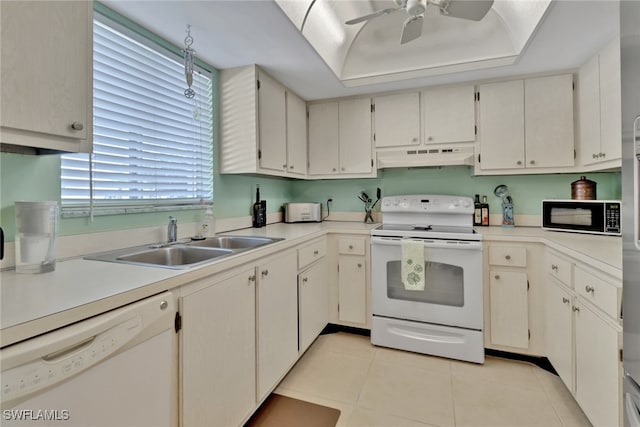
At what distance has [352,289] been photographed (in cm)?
254

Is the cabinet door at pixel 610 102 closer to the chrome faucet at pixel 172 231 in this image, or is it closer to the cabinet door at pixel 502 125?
the cabinet door at pixel 502 125

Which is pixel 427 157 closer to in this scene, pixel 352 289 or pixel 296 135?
pixel 296 135

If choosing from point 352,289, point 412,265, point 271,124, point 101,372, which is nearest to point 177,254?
point 101,372

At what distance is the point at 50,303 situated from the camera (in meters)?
0.79

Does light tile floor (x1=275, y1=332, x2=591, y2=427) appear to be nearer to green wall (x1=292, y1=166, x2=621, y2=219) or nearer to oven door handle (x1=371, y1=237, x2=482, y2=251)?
oven door handle (x1=371, y1=237, x2=482, y2=251)

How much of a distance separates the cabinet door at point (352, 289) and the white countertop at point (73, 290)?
1.36 metres

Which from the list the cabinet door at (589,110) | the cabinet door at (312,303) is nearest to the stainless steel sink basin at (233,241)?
the cabinet door at (312,303)

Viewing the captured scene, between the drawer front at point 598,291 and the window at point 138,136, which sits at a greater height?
the window at point 138,136

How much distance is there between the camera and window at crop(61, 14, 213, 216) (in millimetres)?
1442

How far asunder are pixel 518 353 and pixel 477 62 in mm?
2145

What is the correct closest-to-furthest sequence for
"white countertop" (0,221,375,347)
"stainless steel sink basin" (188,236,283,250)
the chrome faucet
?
"white countertop" (0,221,375,347)
the chrome faucet
"stainless steel sink basin" (188,236,283,250)

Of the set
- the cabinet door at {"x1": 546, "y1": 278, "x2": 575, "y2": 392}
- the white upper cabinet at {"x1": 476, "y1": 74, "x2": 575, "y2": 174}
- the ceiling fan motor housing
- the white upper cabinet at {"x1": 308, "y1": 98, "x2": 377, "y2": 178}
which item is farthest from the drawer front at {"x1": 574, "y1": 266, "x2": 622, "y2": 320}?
the white upper cabinet at {"x1": 308, "y1": 98, "x2": 377, "y2": 178}

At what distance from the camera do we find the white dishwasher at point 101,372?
2.14 ft

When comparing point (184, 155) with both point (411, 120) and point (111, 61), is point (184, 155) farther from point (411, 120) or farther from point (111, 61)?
point (411, 120)
